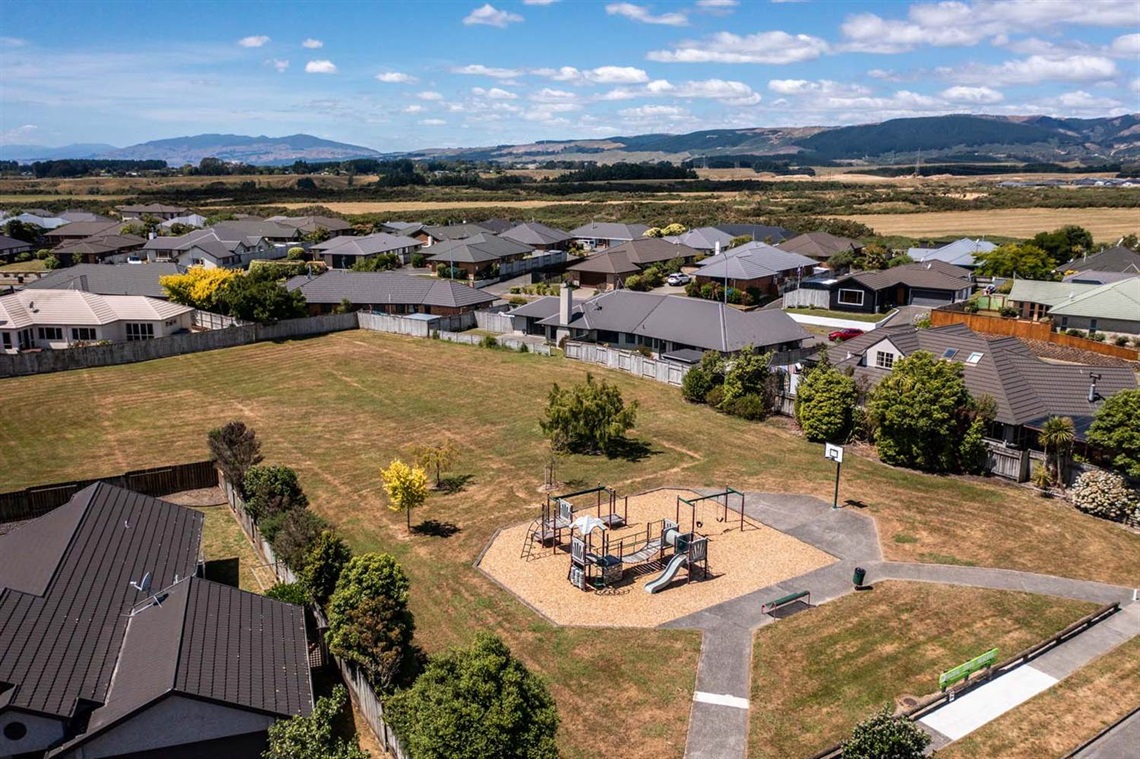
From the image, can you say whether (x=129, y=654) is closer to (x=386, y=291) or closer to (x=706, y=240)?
(x=386, y=291)

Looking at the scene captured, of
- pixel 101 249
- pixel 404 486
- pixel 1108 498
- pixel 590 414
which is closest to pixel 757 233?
pixel 590 414

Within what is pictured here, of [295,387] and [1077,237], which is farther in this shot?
[1077,237]

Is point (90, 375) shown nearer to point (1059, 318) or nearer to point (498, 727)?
point (498, 727)

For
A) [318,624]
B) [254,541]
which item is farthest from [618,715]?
[254,541]

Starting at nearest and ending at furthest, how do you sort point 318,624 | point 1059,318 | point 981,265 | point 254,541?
point 318,624, point 254,541, point 1059,318, point 981,265

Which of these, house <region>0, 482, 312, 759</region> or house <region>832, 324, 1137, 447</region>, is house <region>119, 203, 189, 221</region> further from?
house <region>0, 482, 312, 759</region>
